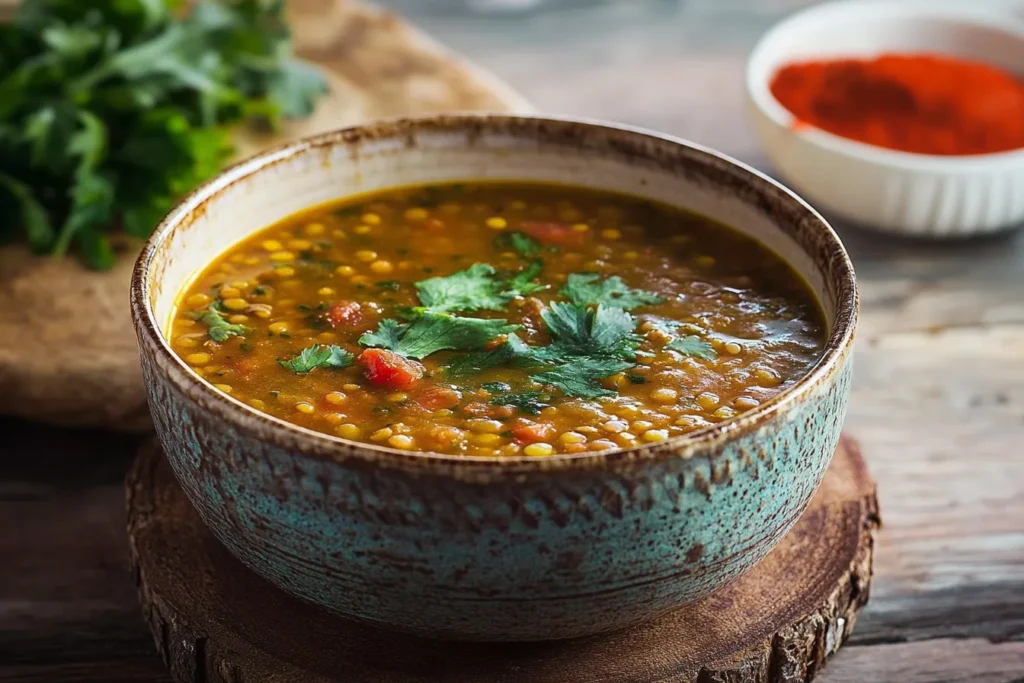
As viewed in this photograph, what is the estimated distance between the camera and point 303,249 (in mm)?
2611

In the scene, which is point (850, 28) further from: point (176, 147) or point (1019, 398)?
point (176, 147)

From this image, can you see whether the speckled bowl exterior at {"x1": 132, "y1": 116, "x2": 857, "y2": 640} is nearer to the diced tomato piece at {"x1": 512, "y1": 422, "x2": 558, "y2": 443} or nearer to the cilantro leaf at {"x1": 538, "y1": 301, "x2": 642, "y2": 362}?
the diced tomato piece at {"x1": 512, "y1": 422, "x2": 558, "y2": 443}

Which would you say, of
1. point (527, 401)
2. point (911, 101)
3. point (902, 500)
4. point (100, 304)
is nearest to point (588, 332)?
point (527, 401)

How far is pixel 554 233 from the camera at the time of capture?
105 inches

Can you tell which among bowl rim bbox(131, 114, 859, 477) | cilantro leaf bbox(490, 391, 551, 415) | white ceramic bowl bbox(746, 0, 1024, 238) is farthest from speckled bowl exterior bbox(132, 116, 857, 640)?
white ceramic bowl bbox(746, 0, 1024, 238)

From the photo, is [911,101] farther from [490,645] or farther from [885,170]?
[490,645]

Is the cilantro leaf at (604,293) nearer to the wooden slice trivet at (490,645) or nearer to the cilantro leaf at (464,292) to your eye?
the cilantro leaf at (464,292)

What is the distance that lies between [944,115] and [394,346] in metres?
2.32

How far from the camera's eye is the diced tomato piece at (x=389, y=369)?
2.16 metres

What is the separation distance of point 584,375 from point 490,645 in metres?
0.47

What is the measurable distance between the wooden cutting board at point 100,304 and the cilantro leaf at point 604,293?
981 mm

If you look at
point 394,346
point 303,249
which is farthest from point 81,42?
point 394,346

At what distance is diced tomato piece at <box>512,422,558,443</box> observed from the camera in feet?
6.64

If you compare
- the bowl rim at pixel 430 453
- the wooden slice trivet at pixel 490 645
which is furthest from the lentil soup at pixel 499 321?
the wooden slice trivet at pixel 490 645
